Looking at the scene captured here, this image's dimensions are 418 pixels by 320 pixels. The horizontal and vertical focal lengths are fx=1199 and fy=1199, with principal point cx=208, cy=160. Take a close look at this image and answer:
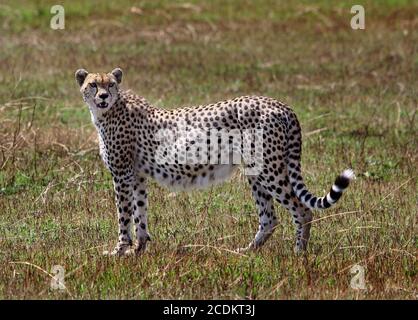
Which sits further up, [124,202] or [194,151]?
[194,151]

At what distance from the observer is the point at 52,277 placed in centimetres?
711

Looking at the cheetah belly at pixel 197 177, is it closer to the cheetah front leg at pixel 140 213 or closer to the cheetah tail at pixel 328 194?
the cheetah front leg at pixel 140 213

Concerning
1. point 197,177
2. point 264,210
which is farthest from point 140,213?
point 264,210

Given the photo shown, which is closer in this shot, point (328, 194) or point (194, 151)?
point (328, 194)

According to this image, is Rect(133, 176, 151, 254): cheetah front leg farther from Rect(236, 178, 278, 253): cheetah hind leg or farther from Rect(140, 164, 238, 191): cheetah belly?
Rect(236, 178, 278, 253): cheetah hind leg

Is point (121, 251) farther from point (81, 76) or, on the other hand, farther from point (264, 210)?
point (81, 76)

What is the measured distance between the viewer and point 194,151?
7977 millimetres

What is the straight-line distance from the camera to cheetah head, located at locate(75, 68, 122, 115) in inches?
316

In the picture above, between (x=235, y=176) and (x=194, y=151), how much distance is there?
1.96 m

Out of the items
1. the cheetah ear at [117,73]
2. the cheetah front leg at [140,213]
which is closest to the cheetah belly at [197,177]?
the cheetah front leg at [140,213]

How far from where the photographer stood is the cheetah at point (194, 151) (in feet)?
25.7

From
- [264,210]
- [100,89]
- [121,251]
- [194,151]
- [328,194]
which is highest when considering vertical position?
[100,89]
